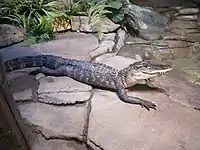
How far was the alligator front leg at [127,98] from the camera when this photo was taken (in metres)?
3.00

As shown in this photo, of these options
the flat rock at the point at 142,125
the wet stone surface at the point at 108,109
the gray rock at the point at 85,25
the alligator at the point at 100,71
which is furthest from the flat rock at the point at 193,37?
the flat rock at the point at 142,125

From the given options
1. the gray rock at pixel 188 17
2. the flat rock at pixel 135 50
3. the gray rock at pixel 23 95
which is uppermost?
the gray rock at pixel 23 95

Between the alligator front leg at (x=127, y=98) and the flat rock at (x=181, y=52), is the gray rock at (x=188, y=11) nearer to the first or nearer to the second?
the flat rock at (x=181, y=52)

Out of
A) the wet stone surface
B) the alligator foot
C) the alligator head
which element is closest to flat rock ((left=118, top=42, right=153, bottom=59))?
the wet stone surface

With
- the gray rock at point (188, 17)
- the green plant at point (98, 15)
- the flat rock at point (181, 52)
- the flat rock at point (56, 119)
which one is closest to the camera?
the flat rock at point (56, 119)

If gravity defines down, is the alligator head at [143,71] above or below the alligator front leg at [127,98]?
above

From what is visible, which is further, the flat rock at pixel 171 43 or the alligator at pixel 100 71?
the flat rock at pixel 171 43

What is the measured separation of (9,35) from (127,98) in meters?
2.19

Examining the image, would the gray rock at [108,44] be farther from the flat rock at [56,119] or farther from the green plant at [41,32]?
the flat rock at [56,119]

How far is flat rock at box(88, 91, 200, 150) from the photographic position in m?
2.53

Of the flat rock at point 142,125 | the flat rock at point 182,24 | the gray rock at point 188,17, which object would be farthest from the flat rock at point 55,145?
the gray rock at point 188,17

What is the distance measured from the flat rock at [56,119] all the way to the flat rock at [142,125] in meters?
0.10

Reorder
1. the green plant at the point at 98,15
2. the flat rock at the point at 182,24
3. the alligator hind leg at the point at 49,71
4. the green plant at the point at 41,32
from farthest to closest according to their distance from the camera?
the flat rock at the point at 182,24, the green plant at the point at 98,15, the green plant at the point at 41,32, the alligator hind leg at the point at 49,71

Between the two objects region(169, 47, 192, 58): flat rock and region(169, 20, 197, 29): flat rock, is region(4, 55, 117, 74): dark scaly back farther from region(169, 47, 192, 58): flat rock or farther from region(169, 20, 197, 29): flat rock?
region(169, 20, 197, 29): flat rock
